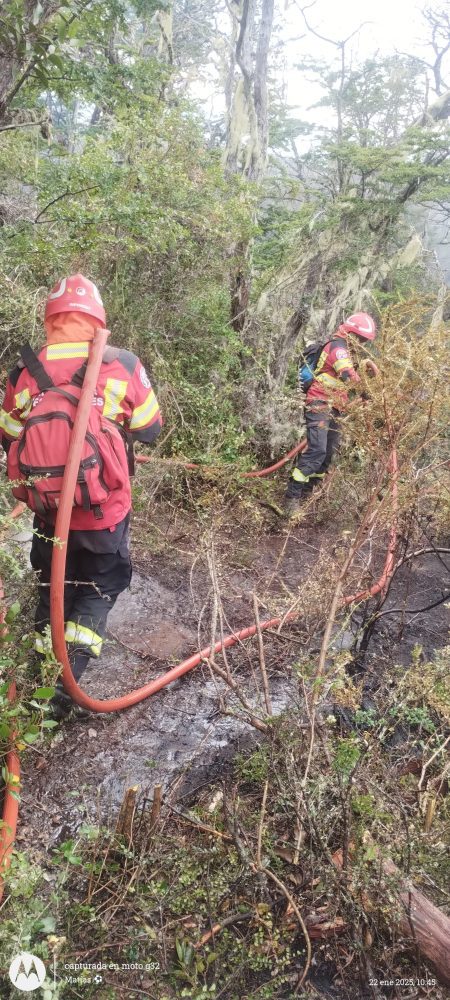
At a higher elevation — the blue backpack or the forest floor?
the blue backpack

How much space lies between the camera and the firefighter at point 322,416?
5195mm

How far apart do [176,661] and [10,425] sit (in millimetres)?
1641

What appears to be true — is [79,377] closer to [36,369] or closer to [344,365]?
[36,369]

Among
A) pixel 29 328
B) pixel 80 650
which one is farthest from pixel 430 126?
pixel 80 650

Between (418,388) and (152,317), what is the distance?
355cm

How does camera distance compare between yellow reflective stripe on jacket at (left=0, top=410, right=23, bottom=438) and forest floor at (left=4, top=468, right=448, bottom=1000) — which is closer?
forest floor at (left=4, top=468, right=448, bottom=1000)

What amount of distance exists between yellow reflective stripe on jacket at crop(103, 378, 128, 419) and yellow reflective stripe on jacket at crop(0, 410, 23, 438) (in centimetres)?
43

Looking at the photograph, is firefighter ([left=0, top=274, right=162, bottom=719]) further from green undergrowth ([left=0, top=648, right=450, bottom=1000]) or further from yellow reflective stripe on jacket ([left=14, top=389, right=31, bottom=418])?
green undergrowth ([left=0, top=648, right=450, bottom=1000])

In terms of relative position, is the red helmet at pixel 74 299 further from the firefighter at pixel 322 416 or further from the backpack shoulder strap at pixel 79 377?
the firefighter at pixel 322 416

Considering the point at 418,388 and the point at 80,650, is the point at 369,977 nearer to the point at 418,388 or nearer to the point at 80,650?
the point at 80,650

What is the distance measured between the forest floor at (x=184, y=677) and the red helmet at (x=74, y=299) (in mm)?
1193

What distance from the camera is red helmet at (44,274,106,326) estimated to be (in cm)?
248

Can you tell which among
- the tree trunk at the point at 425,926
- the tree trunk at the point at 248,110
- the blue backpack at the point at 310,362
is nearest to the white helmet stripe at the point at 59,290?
the tree trunk at the point at 425,926

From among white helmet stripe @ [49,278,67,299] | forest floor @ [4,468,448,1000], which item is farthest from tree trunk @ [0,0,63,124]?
forest floor @ [4,468,448,1000]
